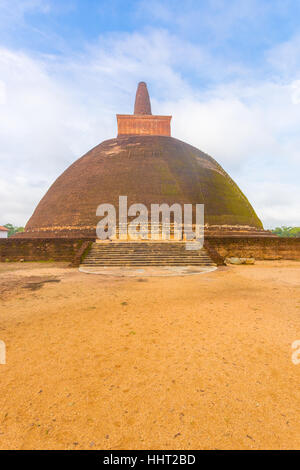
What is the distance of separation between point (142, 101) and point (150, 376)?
26.6 meters

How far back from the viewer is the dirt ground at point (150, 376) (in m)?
1.21

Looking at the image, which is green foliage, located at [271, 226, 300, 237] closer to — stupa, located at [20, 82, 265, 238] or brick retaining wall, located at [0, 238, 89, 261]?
stupa, located at [20, 82, 265, 238]

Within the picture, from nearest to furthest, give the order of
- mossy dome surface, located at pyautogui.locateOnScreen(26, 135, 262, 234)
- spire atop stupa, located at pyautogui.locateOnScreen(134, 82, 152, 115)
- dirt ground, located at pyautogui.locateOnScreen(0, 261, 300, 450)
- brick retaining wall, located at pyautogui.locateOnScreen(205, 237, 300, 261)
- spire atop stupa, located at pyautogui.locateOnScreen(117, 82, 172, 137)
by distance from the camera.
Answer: dirt ground, located at pyautogui.locateOnScreen(0, 261, 300, 450), brick retaining wall, located at pyautogui.locateOnScreen(205, 237, 300, 261), mossy dome surface, located at pyautogui.locateOnScreen(26, 135, 262, 234), spire atop stupa, located at pyautogui.locateOnScreen(117, 82, 172, 137), spire atop stupa, located at pyautogui.locateOnScreen(134, 82, 152, 115)

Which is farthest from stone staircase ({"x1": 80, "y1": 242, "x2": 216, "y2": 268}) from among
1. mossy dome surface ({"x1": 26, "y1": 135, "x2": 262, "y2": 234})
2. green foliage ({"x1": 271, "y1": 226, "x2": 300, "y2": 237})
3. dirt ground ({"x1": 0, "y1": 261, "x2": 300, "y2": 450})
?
green foliage ({"x1": 271, "y1": 226, "x2": 300, "y2": 237})

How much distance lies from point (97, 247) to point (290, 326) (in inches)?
345

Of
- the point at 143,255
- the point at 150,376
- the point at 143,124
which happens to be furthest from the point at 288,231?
the point at 150,376

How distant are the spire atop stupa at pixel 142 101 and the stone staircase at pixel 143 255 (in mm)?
18360

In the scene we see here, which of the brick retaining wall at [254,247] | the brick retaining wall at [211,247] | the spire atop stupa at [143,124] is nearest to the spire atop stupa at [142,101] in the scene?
the spire atop stupa at [143,124]

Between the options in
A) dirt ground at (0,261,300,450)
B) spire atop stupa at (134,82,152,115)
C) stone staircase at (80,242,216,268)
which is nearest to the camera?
dirt ground at (0,261,300,450)

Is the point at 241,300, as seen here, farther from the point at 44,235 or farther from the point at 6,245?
the point at 44,235

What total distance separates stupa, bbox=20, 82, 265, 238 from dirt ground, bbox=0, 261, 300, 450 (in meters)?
11.1

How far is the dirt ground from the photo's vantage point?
1.21m

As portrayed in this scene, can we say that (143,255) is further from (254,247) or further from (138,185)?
(138,185)

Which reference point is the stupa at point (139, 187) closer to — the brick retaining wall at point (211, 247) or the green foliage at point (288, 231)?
the brick retaining wall at point (211, 247)
